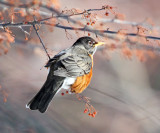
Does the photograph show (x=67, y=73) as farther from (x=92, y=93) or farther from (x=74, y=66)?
(x=92, y=93)

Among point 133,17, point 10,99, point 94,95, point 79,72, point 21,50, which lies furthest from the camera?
point 133,17

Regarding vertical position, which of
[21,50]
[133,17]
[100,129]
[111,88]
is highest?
[133,17]

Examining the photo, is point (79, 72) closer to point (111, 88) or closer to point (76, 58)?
point (76, 58)

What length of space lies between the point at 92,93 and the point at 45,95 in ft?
11.2

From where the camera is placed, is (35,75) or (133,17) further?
(133,17)

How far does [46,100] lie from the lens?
2867 mm

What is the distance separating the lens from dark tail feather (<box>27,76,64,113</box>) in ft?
9.29

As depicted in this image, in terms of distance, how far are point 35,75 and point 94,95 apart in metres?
1.50

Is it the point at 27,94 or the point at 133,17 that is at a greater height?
the point at 133,17

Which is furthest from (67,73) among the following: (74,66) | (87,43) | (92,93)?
(92,93)

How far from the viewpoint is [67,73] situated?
291 cm

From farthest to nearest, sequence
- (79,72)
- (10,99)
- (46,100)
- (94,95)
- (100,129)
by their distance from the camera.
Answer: (100,129)
(94,95)
(10,99)
(79,72)
(46,100)

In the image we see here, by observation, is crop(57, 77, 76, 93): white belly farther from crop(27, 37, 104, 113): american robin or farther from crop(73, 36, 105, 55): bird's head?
crop(73, 36, 105, 55): bird's head

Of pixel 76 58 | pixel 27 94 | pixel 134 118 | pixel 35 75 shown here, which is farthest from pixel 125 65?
pixel 76 58
